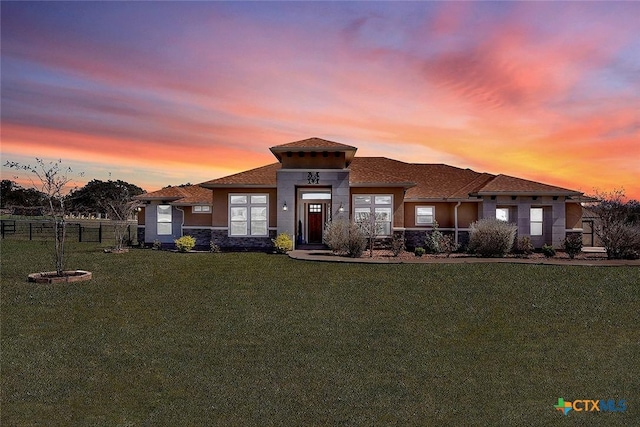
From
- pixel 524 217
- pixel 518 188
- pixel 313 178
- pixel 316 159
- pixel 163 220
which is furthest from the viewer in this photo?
pixel 163 220

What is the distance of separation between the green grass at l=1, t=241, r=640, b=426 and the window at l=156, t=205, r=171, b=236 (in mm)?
13299

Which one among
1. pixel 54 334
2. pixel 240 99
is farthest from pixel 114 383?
pixel 240 99

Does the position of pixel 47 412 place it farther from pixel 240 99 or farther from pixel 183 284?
pixel 240 99

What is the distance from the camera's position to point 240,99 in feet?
64.8

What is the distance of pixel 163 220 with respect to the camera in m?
27.9

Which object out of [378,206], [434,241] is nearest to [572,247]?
[434,241]

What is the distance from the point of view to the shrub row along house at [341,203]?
910 inches

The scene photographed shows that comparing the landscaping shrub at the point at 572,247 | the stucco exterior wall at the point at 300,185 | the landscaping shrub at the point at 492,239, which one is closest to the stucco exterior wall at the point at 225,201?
the stucco exterior wall at the point at 300,185

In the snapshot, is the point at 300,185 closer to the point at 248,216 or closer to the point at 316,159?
the point at 316,159

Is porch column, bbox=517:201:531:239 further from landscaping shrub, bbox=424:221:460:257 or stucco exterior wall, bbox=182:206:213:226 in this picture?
stucco exterior wall, bbox=182:206:213:226

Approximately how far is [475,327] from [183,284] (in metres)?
8.69

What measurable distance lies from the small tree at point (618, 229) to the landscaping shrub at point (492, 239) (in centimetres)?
418

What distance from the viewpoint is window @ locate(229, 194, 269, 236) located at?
2423 centimetres

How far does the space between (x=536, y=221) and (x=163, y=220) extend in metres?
22.1
